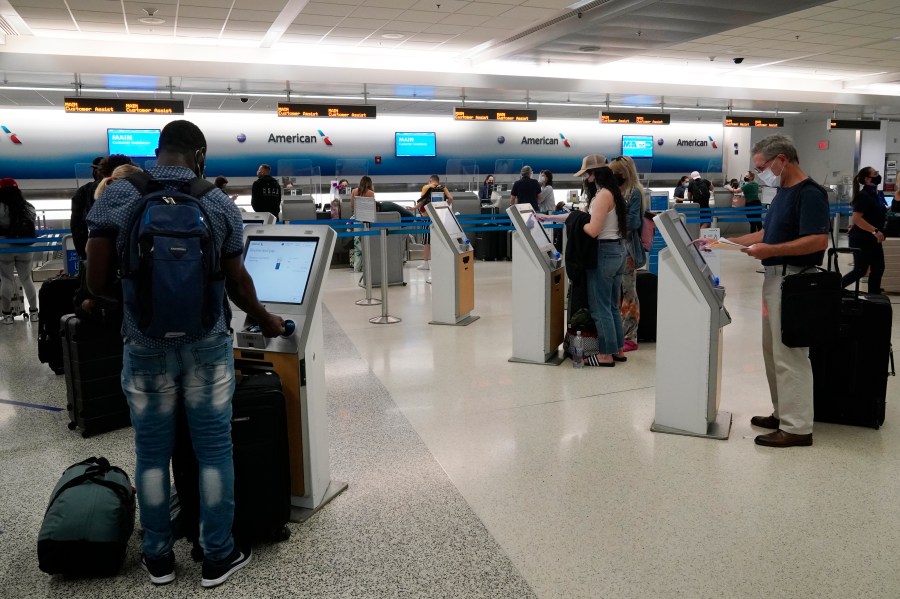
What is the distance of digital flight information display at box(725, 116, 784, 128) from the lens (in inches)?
626

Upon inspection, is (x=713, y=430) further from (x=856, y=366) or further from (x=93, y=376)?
(x=93, y=376)

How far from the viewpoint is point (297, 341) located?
9.00 ft

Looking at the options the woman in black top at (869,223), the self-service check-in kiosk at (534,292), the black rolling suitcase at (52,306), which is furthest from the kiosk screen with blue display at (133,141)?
the woman in black top at (869,223)

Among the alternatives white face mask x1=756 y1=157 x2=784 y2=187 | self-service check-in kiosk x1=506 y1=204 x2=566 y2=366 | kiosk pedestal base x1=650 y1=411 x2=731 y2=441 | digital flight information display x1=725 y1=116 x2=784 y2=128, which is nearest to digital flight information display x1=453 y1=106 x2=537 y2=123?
digital flight information display x1=725 y1=116 x2=784 y2=128

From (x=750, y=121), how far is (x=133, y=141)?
13.6 metres

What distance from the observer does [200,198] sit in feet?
7.41

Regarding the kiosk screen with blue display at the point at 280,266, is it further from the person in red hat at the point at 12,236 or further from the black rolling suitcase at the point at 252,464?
the person in red hat at the point at 12,236

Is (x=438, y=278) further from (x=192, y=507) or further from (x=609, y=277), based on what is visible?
(x=192, y=507)

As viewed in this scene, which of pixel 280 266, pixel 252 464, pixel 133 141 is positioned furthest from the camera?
pixel 133 141

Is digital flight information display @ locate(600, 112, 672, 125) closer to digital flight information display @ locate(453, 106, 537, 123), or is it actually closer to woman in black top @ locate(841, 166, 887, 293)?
digital flight information display @ locate(453, 106, 537, 123)

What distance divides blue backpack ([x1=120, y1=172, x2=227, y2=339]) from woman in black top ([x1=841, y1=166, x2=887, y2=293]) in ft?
22.4

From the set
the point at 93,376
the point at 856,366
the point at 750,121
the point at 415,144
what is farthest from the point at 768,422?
the point at 415,144

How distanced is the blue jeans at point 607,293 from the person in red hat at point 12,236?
526 centimetres

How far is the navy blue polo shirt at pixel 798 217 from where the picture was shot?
136 inches
